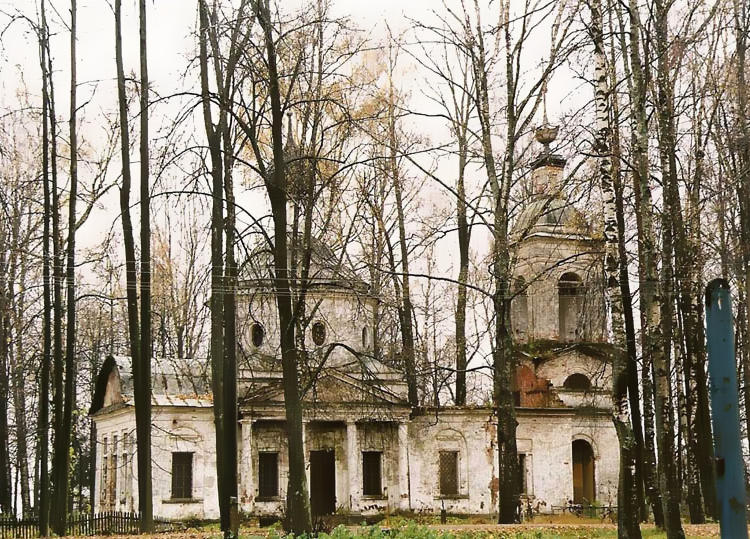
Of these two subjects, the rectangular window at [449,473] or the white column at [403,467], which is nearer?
the white column at [403,467]

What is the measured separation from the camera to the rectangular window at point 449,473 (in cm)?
3484

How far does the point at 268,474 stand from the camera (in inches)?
1362

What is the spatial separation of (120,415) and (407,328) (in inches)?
412

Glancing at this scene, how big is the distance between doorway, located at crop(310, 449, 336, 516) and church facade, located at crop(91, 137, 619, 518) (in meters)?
0.05

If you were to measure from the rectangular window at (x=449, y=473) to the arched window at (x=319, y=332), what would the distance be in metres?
5.59

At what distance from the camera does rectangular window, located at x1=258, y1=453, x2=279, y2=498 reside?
34347 mm

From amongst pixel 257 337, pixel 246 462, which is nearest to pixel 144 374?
pixel 246 462

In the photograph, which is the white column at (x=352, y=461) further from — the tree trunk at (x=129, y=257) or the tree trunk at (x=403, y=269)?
the tree trunk at (x=129, y=257)

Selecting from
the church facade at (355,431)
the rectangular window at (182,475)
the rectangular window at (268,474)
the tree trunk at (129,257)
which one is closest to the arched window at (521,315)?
the church facade at (355,431)

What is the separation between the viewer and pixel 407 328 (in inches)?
1275

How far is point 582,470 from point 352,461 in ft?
33.8

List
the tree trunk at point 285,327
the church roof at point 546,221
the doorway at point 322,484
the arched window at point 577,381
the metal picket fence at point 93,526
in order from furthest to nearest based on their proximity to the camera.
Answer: the arched window at point 577,381 → the doorway at point 322,484 → the metal picket fence at point 93,526 → the church roof at point 546,221 → the tree trunk at point 285,327

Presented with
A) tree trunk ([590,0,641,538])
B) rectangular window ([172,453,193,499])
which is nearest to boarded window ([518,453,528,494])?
rectangular window ([172,453,193,499])

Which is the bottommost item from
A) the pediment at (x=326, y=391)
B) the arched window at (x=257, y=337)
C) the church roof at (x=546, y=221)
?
the pediment at (x=326, y=391)
